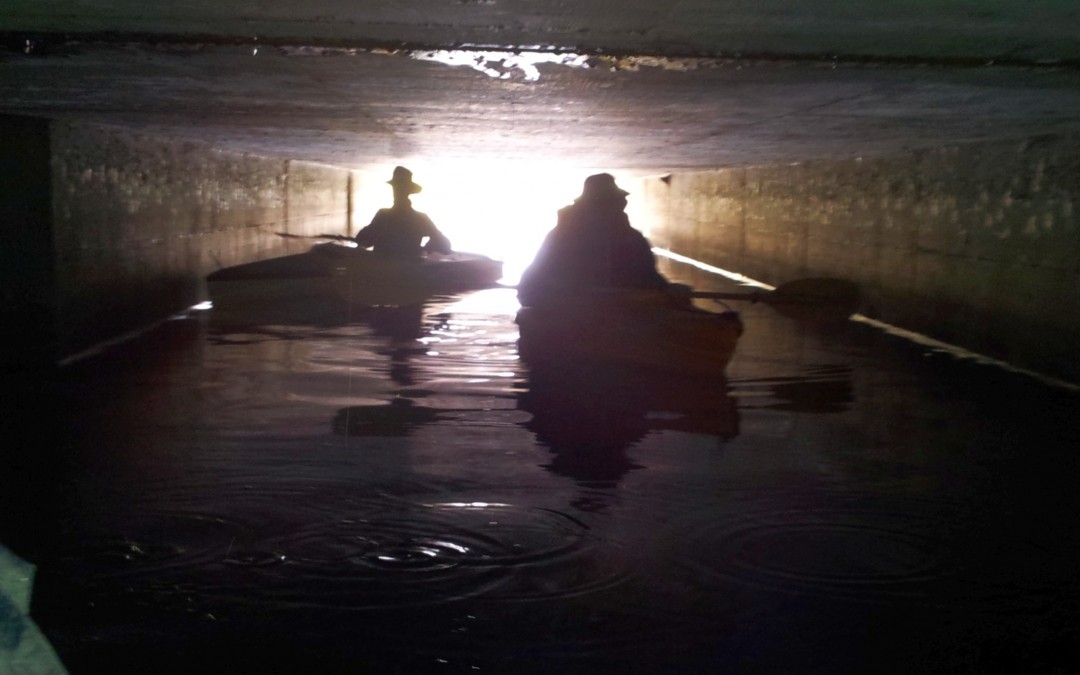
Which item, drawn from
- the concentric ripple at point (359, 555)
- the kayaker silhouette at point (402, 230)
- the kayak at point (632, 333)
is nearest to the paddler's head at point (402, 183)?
the kayaker silhouette at point (402, 230)

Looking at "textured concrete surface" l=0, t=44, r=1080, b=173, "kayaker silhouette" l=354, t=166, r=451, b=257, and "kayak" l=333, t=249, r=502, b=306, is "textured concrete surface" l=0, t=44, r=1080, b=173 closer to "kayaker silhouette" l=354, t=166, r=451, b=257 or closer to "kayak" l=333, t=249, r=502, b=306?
"kayak" l=333, t=249, r=502, b=306

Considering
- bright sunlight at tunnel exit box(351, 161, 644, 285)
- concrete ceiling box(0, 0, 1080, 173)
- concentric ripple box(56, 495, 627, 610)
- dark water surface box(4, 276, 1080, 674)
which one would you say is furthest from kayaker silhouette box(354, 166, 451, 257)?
concentric ripple box(56, 495, 627, 610)

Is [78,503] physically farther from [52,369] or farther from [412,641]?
Result: [52,369]

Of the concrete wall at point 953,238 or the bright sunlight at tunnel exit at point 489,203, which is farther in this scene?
the bright sunlight at tunnel exit at point 489,203

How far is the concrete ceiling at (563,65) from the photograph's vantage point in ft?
14.9

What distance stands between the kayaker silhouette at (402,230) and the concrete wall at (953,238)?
572 cm

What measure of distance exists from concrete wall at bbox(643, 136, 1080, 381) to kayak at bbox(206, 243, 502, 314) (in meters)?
5.12

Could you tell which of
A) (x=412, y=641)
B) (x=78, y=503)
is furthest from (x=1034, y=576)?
(x=78, y=503)

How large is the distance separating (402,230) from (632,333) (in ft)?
26.7

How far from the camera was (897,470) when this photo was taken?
6215 mm

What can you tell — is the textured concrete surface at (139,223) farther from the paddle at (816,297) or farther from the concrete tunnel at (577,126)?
the paddle at (816,297)

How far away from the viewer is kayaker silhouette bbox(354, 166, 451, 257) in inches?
657

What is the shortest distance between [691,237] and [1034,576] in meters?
18.8

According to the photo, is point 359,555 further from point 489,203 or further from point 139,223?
point 489,203
